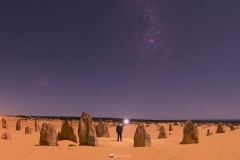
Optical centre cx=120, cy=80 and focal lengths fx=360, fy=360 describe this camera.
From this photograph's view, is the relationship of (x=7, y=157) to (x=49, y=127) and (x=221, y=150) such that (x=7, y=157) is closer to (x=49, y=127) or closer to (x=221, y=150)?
(x=49, y=127)

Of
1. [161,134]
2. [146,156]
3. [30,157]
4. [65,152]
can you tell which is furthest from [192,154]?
[161,134]

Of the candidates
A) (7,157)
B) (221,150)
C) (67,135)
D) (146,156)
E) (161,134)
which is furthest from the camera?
(161,134)

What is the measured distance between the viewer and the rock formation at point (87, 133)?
77.9ft

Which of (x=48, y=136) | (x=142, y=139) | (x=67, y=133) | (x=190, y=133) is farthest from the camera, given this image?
(x=190, y=133)

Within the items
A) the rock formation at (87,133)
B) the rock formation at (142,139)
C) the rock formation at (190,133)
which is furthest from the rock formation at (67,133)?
the rock formation at (190,133)

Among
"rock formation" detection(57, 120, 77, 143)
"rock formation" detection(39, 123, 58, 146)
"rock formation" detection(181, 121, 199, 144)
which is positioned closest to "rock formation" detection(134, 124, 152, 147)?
"rock formation" detection(181, 121, 199, 144)

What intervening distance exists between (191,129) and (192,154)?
7391 mm

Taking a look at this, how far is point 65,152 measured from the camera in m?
19.5

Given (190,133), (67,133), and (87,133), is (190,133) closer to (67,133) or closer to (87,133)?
(87,133)

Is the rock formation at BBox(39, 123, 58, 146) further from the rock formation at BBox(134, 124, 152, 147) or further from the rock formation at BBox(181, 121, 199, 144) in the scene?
the rock formation at BBox(181, 121, 199, 144)

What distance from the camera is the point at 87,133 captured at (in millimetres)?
24062

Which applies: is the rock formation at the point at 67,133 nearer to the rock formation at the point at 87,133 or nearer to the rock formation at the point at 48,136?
the rock formation at the point at 87,133

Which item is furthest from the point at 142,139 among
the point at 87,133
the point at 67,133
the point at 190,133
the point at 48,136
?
the point at 48,136

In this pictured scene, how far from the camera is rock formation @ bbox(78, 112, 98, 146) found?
935 inches
